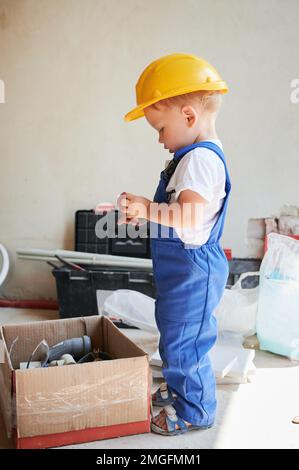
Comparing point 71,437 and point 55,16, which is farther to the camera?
point 55,16

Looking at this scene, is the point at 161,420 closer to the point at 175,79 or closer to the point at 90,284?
the point at 175,79

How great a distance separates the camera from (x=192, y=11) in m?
2.83

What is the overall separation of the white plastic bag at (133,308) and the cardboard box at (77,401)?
0.91 m

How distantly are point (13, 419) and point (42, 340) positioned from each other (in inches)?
15.1

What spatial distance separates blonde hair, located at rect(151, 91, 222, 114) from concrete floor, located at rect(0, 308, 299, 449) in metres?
0.97

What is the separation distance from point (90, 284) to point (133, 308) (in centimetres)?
26

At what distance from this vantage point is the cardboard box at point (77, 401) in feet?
5.03

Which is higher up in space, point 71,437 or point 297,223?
point 297,223

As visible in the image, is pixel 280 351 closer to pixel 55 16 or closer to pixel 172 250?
pixel 172 250

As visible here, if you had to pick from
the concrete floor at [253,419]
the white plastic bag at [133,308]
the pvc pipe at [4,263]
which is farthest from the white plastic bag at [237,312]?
the pvc pipe at [4,263]

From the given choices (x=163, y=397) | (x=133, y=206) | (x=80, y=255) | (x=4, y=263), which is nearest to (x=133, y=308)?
(x=80, y=255)

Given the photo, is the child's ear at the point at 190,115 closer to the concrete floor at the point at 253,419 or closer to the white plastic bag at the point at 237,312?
the concrete floor at the point at 253,419

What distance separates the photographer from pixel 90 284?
277cm
